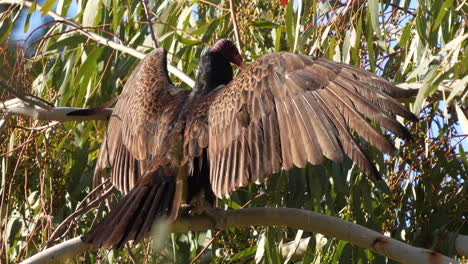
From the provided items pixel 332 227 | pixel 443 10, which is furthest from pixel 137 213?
pixel 443 10

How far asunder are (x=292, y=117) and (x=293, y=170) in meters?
0.68

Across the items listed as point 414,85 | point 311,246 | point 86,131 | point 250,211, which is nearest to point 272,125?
point 250,211

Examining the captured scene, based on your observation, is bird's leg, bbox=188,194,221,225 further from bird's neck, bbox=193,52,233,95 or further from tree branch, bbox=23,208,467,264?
bird's neck, bbox=193,52,233,95

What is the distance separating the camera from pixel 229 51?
10.5 feet

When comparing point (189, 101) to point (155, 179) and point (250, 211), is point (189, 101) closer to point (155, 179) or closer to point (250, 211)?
point (155, 179)

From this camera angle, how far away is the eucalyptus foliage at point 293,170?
2838mm

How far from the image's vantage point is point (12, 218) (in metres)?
3.41

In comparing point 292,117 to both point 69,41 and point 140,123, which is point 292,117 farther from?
point 69,41

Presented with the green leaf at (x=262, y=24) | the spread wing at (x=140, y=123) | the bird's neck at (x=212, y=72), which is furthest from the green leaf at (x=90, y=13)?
the green leaf at (x=262, y=24)

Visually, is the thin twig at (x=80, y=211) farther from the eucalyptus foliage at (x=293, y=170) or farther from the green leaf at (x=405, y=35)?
the green leaf at (x=405, y=35)

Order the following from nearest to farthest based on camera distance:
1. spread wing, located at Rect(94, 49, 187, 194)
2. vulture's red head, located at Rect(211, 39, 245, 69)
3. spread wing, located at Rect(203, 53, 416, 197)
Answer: spread wing, located at Rect(203, 53, 416, 197) < spread wing, located at Rect(94, 49, 187, 194) < vulture's red head, located at Rect(211, 39, 245, 69)

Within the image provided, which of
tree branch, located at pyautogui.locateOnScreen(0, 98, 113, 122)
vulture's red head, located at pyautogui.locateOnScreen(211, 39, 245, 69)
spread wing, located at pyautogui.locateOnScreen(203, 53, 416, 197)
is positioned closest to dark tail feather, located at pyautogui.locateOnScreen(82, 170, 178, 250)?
spread wing, located at pyautogui.locateOnScreen(203, 53, 416, 197)

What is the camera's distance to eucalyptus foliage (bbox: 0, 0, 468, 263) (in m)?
2.84

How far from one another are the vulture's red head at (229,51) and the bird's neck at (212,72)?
0.02 m
